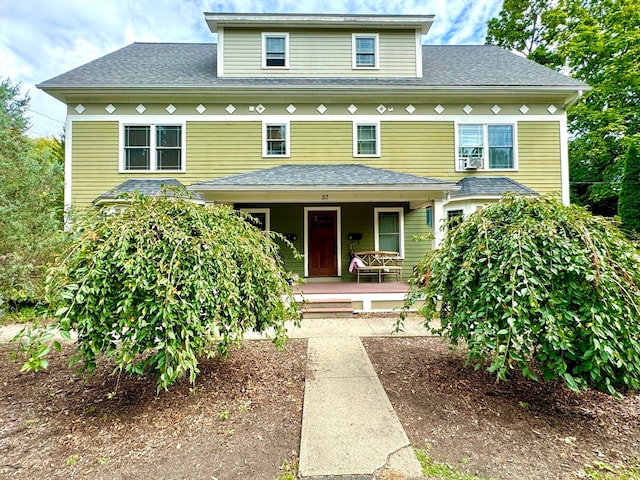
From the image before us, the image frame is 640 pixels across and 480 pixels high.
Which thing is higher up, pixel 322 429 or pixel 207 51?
pixel 207 51

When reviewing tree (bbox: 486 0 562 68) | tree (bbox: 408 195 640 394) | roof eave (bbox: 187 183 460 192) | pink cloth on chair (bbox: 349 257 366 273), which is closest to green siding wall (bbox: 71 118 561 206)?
roof eave (bbox: 187 183 460 192)

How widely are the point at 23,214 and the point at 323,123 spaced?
7.19 meters

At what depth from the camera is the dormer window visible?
384 inches

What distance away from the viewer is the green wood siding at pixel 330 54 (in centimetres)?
954

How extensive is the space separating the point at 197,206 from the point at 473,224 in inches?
113

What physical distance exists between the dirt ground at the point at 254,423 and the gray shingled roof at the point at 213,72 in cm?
798

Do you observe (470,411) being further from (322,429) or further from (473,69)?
(473,69)

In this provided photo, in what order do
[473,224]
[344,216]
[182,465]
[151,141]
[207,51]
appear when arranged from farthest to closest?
[207,51], [344,216], [151,141], [473,224], [182,465]

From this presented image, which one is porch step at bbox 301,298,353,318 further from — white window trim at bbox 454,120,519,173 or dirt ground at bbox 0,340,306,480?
white window trim at bbox 454,120,519,173

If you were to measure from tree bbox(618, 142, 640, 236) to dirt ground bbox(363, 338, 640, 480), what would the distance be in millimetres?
10808

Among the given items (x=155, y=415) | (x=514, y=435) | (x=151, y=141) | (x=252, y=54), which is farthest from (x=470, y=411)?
(x=252, y=54)

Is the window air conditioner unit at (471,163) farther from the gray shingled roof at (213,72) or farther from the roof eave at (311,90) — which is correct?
the gray shingled roof at (213,72)

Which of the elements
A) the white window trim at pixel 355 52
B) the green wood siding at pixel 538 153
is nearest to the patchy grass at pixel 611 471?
the green wood siding at pixel 538 153

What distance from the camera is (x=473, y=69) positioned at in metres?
10.1
